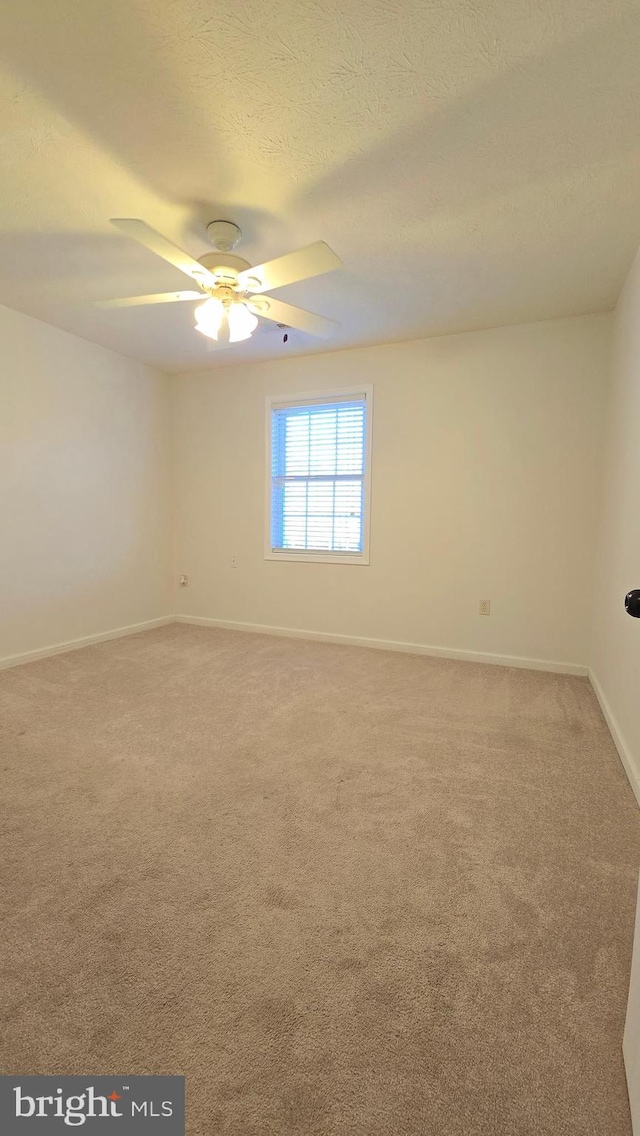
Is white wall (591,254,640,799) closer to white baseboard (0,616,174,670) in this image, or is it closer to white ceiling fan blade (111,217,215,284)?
white ceiling fan blade (111,217,215,284)

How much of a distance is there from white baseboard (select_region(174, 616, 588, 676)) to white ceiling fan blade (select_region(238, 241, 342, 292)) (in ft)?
9.04

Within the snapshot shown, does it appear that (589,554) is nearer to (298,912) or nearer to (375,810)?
(375,810)

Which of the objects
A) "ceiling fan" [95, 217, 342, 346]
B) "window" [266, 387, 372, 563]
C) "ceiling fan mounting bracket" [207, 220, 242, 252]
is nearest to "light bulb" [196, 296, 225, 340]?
"ceiling fan" [95, 217, 342, 346]

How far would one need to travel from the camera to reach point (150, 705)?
2.62 meters

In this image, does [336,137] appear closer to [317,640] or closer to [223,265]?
[223,265]

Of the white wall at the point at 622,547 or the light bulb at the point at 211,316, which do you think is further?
the light bulb at the point at 211,316

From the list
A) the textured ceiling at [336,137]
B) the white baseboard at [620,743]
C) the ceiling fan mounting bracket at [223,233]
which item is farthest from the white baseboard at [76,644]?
the white baseboard at [620,743]

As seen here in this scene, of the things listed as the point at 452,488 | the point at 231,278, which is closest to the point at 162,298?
the point at 231,278

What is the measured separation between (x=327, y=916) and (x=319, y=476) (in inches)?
131

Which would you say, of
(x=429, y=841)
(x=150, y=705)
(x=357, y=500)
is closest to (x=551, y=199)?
(x=357, y=500)

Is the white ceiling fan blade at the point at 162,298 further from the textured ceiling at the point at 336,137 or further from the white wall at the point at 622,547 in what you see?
the white wall at the point at 622,547

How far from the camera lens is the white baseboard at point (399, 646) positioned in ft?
10.9

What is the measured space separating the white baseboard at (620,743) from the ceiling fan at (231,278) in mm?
2328

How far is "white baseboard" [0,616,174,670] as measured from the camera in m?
3.30
